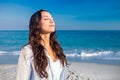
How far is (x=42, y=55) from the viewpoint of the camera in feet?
4.26

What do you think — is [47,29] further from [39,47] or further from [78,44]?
[78,44]

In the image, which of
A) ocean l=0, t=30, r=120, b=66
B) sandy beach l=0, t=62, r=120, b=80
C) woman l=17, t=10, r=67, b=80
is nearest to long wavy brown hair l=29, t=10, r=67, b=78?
woman l=17, t=10, r=67, b=80

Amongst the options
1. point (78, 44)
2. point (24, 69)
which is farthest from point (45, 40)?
point (78, 44)

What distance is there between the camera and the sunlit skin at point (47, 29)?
4.29ft

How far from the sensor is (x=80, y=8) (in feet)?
37.1

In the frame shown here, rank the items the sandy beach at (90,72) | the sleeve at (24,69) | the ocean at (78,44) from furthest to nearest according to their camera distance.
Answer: the ocean at (78,44) → the sandy beach at (90,72) → the sleeve at (24,69)

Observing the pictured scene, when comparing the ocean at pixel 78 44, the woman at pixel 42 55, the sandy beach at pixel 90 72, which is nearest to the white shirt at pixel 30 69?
the woman at pixel 42 55

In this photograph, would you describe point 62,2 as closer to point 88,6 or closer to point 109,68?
point 88,6

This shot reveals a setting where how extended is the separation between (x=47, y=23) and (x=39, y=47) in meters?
0.10

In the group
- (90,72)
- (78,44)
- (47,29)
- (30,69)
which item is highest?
(47,29)

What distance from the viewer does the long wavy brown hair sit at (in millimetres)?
1266

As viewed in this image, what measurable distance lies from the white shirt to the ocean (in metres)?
7.09

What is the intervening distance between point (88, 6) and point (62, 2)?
44.4 inches

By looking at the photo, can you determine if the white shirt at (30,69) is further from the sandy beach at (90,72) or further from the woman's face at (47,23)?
the sandy beach at (90,72)
